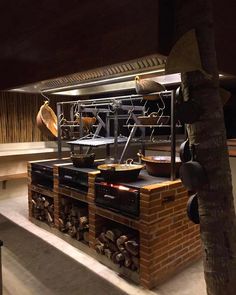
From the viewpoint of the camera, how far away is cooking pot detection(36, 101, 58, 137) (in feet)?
11.6

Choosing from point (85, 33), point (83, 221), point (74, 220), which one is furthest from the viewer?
point (74, 220)

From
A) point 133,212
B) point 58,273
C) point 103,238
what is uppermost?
point 133,212

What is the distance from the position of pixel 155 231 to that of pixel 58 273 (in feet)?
3.00

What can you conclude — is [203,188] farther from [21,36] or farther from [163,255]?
[21,36]

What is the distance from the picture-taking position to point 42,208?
132 inches

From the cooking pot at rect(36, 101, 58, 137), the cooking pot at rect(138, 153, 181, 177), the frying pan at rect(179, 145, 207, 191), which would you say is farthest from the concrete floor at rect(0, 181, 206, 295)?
the frying pan at rect(179, 145, 207, 191)

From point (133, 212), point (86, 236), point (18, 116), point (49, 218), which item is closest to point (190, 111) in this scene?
point (133, 212)

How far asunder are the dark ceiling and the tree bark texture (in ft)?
1.69

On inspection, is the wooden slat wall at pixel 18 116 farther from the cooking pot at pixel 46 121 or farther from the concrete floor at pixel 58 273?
the concrete floor at pixel 58 273

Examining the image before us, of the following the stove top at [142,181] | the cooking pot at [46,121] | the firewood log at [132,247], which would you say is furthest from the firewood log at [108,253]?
the cooking pot at [46,121]

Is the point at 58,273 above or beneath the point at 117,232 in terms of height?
beneath

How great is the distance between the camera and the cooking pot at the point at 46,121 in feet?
11.6

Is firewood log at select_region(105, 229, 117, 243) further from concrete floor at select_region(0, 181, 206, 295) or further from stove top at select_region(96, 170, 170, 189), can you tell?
stove top at select_region(96, 170, 170, 189)

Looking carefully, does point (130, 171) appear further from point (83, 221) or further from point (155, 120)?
point (83, 221)
